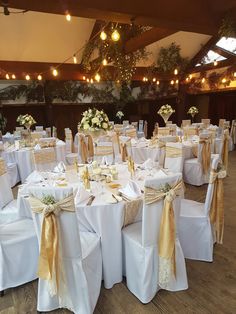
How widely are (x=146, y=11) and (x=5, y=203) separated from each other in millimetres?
3772

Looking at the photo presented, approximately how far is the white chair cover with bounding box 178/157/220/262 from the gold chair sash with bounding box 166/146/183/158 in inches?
53.0

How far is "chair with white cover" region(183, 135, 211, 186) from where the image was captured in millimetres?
4914

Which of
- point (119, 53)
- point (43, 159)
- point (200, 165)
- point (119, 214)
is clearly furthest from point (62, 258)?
point (119, 53)

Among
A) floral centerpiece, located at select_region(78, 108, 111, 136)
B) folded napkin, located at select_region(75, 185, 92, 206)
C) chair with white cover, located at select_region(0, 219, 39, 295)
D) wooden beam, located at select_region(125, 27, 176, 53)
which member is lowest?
chair with white cover, located at select_region(0, 219, 39, 295)

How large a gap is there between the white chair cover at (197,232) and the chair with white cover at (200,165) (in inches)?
92.2

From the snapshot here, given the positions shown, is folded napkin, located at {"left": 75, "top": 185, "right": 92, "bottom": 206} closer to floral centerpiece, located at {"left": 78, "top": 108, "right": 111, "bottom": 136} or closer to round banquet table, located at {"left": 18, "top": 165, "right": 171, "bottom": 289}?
round banquet table, located at {"left": 18, "top": 165, "right": 171, "bottom": 289}

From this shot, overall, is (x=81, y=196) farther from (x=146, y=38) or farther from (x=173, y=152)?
(x=146, y=38)

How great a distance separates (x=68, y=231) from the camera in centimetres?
193

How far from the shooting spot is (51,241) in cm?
191

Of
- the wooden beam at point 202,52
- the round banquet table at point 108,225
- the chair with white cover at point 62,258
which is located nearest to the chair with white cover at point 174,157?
the round banquet table at point 108,225

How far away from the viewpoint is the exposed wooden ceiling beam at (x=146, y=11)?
3674 millimetres

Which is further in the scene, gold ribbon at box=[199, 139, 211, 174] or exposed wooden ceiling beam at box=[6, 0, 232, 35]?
gold ribbon at box=[199, 139, 211, 174]

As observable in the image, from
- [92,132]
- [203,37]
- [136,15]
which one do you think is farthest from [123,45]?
[92,132]

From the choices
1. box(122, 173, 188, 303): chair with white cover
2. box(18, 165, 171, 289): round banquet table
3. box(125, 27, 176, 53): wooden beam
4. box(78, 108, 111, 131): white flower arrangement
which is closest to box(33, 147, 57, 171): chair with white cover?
box(78, 108, 111, 131): white flower arrangement
